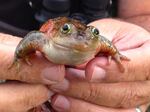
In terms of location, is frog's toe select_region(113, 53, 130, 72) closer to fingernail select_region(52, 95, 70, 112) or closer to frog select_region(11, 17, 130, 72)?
frog select_region(11, 17, 130, 72)

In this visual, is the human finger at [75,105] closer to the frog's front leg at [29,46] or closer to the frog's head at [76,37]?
the frog's front leg at [29,46]

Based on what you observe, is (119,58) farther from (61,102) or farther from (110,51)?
(61,102)

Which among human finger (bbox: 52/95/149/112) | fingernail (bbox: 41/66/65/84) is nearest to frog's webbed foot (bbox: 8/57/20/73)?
fingernail (bbox: 41/66/65/84)

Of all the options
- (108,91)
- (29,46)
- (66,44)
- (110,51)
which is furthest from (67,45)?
(108,91)

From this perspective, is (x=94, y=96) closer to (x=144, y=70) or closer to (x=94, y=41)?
(x=144, y=70)

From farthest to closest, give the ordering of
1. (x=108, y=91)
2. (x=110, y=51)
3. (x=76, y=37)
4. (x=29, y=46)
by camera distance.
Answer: (x=108, y=91) → (x=110, y=51) → (x=29, y=46) → (x=76, y=37)

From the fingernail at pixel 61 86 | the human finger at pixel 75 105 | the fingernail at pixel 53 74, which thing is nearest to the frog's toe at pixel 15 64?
the fingernail at pixel 53 74

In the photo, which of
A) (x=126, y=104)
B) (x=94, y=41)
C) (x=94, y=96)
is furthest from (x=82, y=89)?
(x=94, y=41)
